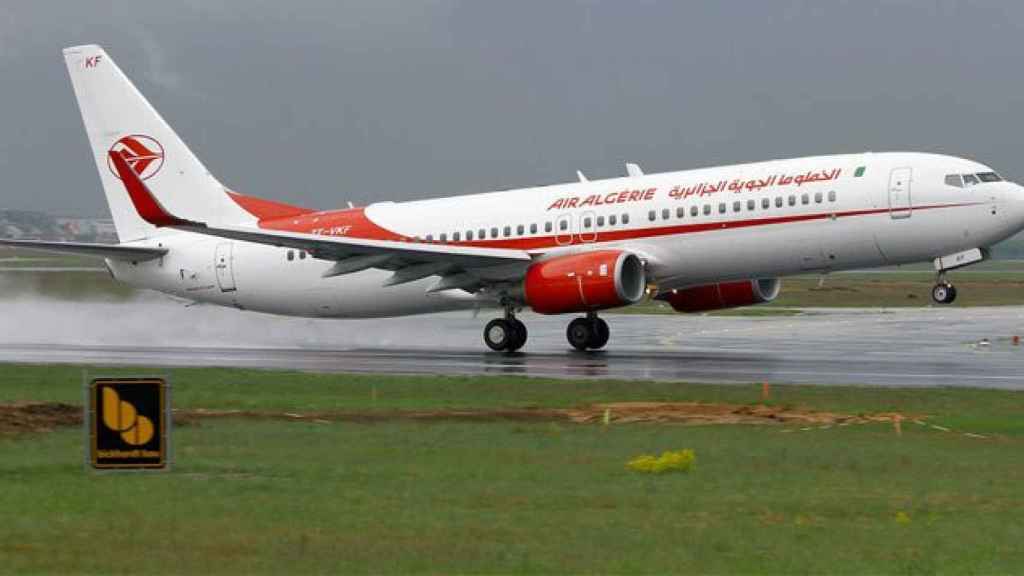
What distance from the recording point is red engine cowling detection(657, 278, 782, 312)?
42.6m

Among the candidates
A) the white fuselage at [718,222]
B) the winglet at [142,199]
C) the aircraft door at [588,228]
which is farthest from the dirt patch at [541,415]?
the winglet at [142,199]

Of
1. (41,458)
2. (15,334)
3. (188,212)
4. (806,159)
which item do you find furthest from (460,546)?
(15,334)

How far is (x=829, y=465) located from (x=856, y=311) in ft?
167

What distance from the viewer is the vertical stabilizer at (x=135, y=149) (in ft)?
151

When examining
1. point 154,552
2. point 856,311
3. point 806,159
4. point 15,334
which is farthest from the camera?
point 856,311

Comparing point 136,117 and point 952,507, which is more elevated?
point 136,117

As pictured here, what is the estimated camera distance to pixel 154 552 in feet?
39.8

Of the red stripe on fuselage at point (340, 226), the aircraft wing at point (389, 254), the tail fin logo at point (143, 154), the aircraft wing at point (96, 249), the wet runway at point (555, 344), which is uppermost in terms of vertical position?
the tail fin logo at point (143, 154)

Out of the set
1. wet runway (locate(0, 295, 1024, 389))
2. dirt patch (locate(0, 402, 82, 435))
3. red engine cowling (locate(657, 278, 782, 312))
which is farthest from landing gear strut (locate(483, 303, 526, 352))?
dirt patch (locate(0, 402, 82, 435))

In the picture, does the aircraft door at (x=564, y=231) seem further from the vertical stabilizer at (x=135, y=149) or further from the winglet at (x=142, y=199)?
the vertical stabilizer at (x=135, y=149)

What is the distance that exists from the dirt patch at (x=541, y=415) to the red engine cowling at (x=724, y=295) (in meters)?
17.3

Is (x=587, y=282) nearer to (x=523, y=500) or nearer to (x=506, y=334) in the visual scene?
(x=506, y=334)

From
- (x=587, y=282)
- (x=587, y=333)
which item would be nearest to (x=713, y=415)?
(x=587, y=282)

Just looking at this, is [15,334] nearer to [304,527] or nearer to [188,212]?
[188,212]
